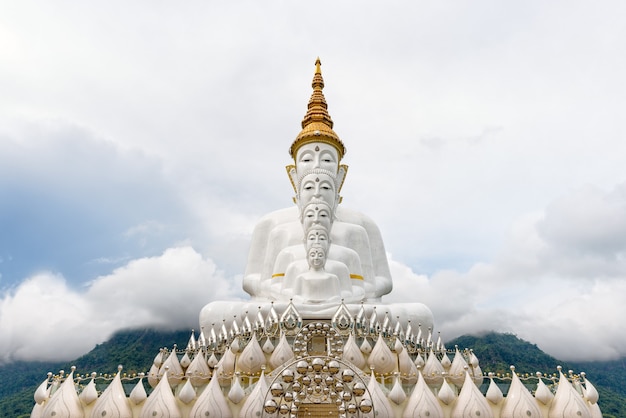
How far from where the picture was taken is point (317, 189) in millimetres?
10969

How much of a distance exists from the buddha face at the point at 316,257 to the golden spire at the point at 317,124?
129 inches

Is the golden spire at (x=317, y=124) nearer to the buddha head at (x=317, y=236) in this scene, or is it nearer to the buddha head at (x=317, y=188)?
the buddha head at (x=317, y=188)

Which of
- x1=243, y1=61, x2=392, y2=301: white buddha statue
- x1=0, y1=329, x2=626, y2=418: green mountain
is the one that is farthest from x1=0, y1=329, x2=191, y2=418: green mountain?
x1=243, y1=61, x2=392, y2=301: white buddha statue

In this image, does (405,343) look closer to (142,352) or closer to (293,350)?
(293,350)

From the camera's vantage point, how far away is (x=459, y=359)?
7438 mm

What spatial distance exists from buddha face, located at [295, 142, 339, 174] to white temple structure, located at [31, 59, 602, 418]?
1.2 inches

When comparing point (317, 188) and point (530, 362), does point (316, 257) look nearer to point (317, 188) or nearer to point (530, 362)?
point (317, 188)

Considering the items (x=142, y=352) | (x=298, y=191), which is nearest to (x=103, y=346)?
(x=142, y=352)

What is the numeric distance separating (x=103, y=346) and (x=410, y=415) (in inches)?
1085

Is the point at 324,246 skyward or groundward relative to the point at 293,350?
skyward

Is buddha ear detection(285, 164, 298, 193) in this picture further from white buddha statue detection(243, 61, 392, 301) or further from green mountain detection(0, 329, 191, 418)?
green mountain detection(0, 329, 191, 418)

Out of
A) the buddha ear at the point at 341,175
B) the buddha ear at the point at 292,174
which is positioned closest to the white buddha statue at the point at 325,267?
the buddha ear at the point at 341,175

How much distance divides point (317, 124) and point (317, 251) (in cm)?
447

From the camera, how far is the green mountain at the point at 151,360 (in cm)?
1994
